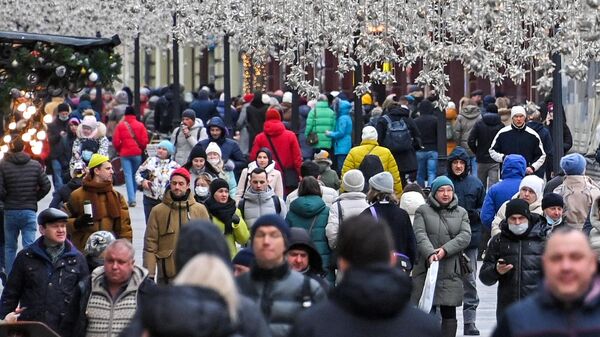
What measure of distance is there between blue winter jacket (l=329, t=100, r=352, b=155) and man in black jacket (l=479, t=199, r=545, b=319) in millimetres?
16960

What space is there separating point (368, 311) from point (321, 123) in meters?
23.6

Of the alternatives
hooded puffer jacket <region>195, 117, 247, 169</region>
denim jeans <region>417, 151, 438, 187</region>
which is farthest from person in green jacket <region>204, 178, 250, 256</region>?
denim jeans <region>417, 151, 438, 187</region>

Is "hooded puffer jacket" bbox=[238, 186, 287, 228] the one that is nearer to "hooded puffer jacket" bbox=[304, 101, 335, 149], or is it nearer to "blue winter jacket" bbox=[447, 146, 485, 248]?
"blue winter jacket" bbox=[447, 146, 485, 248]

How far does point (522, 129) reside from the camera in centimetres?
2348

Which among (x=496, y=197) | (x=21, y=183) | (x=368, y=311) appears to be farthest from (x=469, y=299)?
(x=368, y=311)

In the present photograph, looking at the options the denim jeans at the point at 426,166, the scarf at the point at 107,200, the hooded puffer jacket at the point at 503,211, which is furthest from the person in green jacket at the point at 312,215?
the denim jeans at the point at 426,166

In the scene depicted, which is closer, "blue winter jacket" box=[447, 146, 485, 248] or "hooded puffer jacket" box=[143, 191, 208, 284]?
"hooded puffer jacket" box=[143, 191, 208, 284]

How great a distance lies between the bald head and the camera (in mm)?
7328

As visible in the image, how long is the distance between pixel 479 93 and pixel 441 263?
19.7m

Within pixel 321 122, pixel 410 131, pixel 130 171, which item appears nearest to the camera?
pixel 410 131

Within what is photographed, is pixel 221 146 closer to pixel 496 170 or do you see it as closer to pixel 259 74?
pixel 496 170

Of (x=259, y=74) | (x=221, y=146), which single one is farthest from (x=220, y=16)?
(x=259, y=74)

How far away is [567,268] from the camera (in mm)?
7320

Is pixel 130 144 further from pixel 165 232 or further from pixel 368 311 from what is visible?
pixel 368 311
